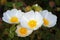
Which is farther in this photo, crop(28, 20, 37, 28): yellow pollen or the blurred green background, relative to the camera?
the blurred green background

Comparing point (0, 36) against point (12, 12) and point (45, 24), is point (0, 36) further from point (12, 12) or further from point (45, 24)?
point (45, 24)

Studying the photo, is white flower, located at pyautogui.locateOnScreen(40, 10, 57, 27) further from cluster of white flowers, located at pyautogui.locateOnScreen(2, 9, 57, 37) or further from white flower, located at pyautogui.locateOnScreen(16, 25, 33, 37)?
white flower, located at pyautogui.locateOnScreen(16, 25, 33, 37)

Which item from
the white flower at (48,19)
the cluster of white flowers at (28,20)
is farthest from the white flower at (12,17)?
the white flower at (48,19)

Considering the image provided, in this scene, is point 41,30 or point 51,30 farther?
point 51,30

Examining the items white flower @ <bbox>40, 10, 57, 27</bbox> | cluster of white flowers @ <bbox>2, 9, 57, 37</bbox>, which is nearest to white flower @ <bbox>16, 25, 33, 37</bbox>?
cluster of white flowers @ <bbox>2, 9, 57, 37</bbox>

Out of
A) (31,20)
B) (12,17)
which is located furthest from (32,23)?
(12,17)

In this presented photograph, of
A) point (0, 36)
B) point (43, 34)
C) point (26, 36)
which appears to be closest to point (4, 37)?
point (0, 36)

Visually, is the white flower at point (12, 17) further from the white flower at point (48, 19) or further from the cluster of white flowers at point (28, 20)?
the white flower at point (48, 19)
